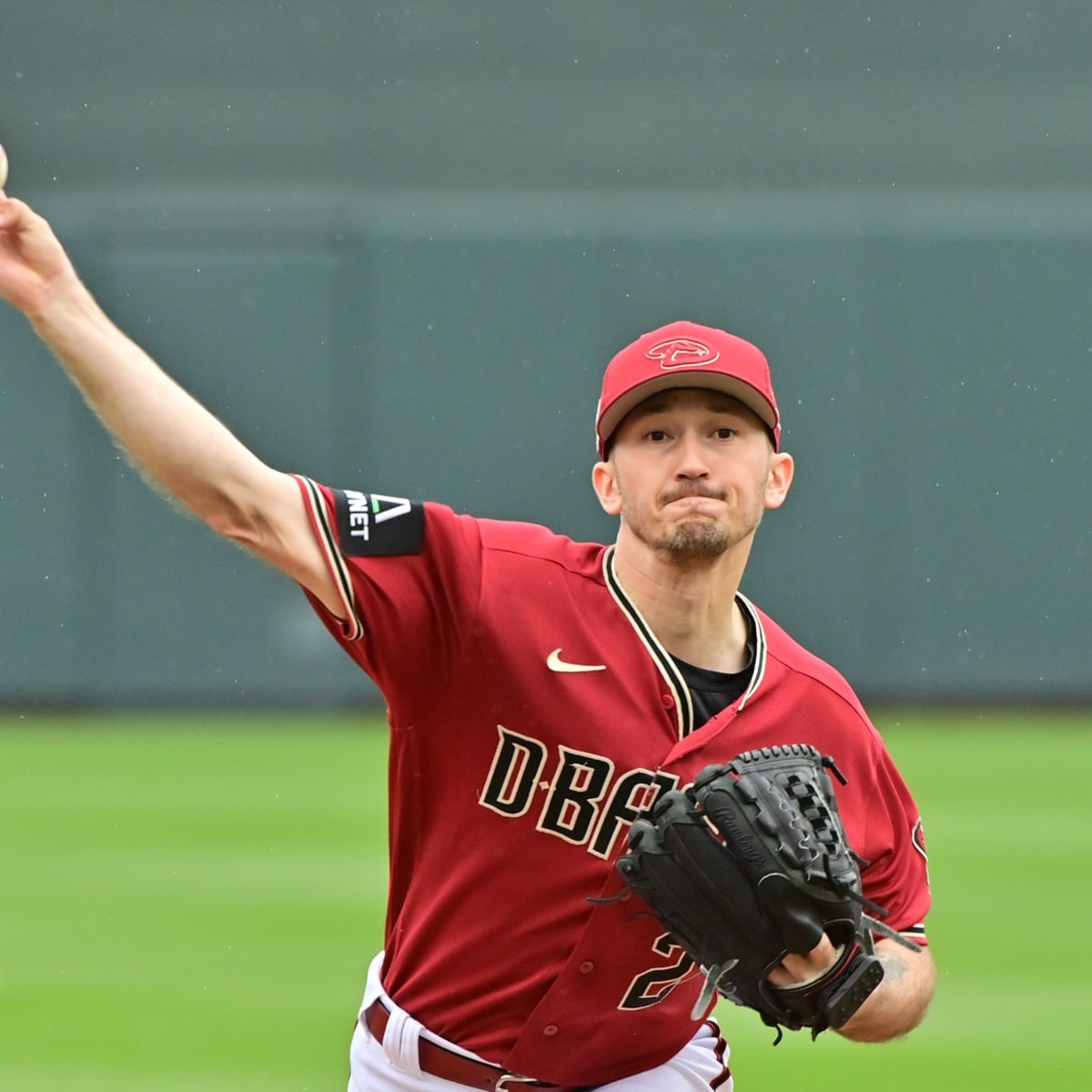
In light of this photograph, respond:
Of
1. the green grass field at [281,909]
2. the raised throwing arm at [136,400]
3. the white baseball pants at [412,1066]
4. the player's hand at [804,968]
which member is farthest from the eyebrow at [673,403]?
the green grass field at [281,909]

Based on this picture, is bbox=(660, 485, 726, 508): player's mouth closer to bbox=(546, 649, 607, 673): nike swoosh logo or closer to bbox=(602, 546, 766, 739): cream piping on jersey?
bbox=(602, 546, 766, 739): cream piping on jersey

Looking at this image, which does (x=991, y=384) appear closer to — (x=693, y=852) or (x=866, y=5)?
(x=866, y=5)

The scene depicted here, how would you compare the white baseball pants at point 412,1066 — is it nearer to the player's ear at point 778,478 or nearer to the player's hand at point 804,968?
the player's hand at point 804,968

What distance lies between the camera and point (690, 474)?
315 cm

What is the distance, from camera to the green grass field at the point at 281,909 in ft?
19.4

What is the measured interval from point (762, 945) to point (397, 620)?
76cm

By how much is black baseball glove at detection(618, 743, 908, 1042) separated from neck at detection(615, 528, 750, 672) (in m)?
0.38

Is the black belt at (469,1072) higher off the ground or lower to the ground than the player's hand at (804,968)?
lower

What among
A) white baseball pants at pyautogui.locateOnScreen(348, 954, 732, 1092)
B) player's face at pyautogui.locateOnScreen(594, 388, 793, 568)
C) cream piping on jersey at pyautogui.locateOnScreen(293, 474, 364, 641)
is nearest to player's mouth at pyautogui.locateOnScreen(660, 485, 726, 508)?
player's face at pyautogui.locateOnScreen(594, 388, 793, 568)

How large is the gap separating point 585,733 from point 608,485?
0.49 meters

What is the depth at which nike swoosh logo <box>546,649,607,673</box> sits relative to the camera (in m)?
3.10

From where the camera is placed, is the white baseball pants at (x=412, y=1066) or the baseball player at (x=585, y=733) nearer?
the baseball player at (x=585, y=733)

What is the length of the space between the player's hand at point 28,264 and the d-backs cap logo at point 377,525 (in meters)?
0.54

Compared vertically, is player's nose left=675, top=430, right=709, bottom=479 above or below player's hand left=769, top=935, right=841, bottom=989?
above
